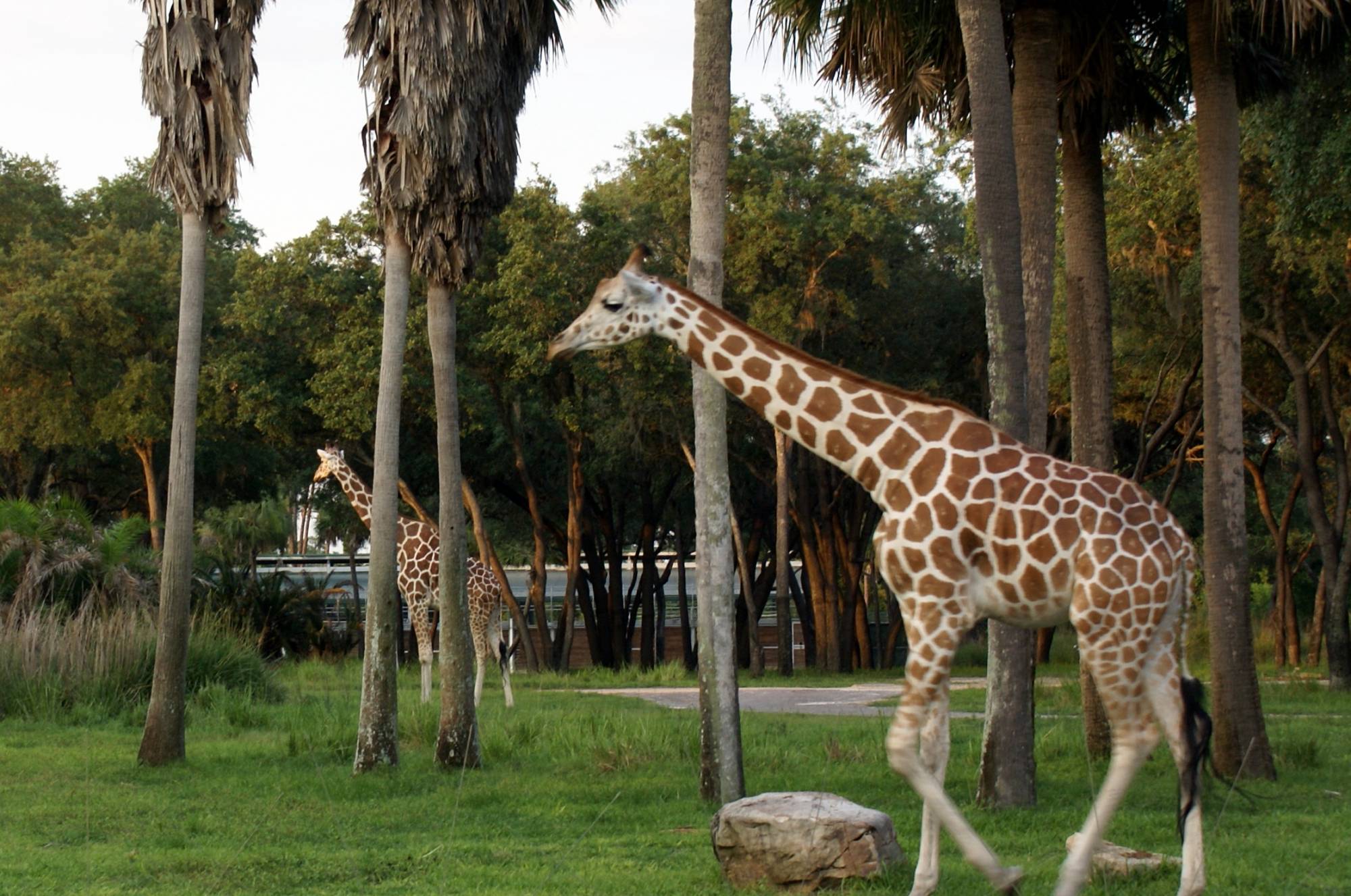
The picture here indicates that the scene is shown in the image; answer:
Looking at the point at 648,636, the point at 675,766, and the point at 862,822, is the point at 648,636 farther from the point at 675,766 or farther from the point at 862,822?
the point at 862,822

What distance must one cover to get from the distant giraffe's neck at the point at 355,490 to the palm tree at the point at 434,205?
6815 millimetres

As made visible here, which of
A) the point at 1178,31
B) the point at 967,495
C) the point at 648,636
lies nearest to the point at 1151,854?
the point at 967,495

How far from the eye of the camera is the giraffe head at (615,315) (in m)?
8.22

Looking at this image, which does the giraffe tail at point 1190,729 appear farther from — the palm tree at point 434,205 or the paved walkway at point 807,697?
the paved walkway at point 807,697

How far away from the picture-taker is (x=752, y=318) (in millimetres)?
27953

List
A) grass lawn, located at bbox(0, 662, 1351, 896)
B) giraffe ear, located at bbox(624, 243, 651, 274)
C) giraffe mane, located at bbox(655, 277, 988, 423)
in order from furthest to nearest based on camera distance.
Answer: grass lawn, located at bbox(0, 662, 1351, 896), giraffe ear, located at bbox(624, 243, 651, 274), giraffe mane, located at bbox(655, 277, 988, 423)

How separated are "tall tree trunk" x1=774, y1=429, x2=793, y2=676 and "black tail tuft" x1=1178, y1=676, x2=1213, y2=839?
21.0 m

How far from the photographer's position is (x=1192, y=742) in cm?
736

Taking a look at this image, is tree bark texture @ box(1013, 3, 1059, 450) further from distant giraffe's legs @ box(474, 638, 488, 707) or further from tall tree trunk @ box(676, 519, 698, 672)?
tall tree trunk @ box(676, 519, 698, 672)

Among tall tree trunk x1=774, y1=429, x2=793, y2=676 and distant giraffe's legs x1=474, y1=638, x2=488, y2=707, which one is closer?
distant giraffe's legs x1=474, y1=638, x2=488, y2=707

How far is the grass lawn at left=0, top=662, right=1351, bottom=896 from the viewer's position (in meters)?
8.83

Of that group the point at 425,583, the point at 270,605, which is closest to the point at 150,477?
the point at 270,605

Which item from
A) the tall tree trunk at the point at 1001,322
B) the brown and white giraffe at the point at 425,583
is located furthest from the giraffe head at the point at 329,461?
the tall tree trunk at the point at 1001,322

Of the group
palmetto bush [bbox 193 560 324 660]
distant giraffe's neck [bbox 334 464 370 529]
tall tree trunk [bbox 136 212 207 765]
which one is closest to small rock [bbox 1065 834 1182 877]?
tall tree trunk [bbox 136 212 207 765]
